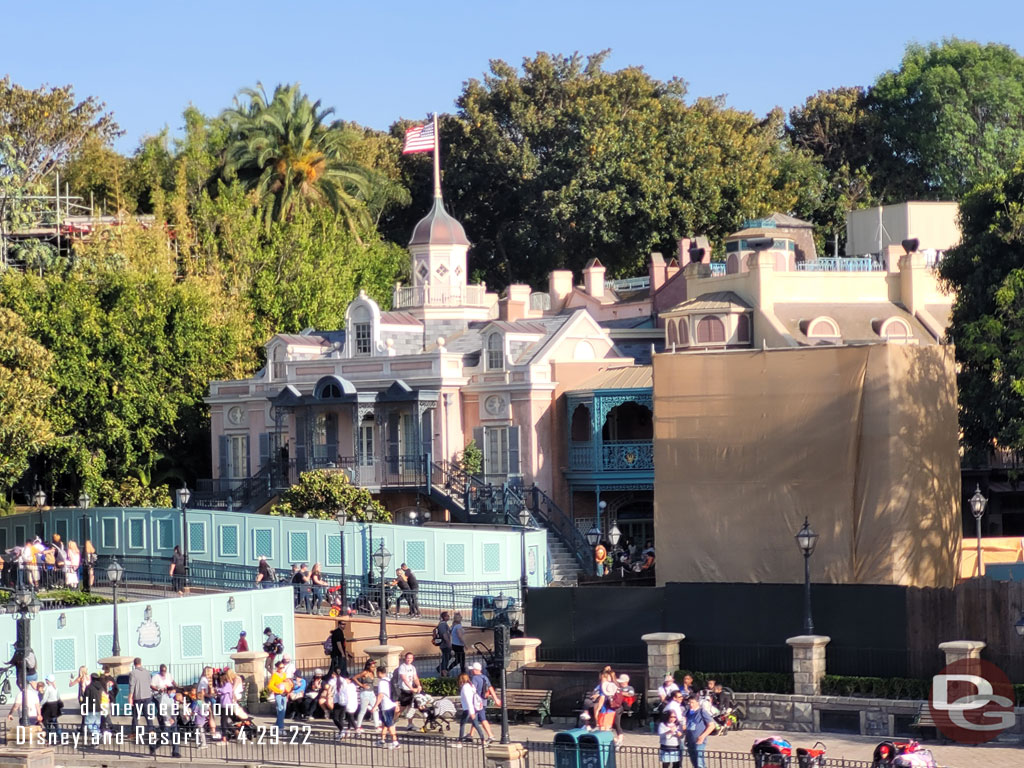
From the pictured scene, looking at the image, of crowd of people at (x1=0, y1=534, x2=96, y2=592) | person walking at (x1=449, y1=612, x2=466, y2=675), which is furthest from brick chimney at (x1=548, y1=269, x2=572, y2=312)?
person walking at (x1=449, y1=612, x2=466, y2=675)

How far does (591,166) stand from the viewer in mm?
78062

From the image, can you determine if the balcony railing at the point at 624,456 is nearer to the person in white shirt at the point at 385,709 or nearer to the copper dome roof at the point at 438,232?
the copper dome roof at the point at 438,232

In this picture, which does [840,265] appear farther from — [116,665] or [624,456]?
[116,665]

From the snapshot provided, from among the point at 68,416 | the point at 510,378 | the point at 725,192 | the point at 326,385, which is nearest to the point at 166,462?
the point at 68,416

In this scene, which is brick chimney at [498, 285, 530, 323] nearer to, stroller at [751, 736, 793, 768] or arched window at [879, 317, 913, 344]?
arched window at [879, 317, 913, 344]

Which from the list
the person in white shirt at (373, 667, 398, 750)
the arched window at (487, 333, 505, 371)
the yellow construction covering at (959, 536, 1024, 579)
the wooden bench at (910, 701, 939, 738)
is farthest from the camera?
the arched window at (487, 333, 505, 371)

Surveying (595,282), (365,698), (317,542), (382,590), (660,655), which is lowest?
(365,698)

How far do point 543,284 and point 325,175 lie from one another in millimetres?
15198

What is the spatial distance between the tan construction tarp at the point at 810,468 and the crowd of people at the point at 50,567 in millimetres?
14911

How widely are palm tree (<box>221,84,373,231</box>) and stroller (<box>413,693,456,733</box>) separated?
4317cm

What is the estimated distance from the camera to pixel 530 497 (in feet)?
170

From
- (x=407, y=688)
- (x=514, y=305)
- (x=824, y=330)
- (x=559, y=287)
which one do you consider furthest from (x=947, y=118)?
(x=407, y=688)

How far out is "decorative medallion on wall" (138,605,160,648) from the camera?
36.2 meters

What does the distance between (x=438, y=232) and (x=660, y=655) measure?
30389mm
